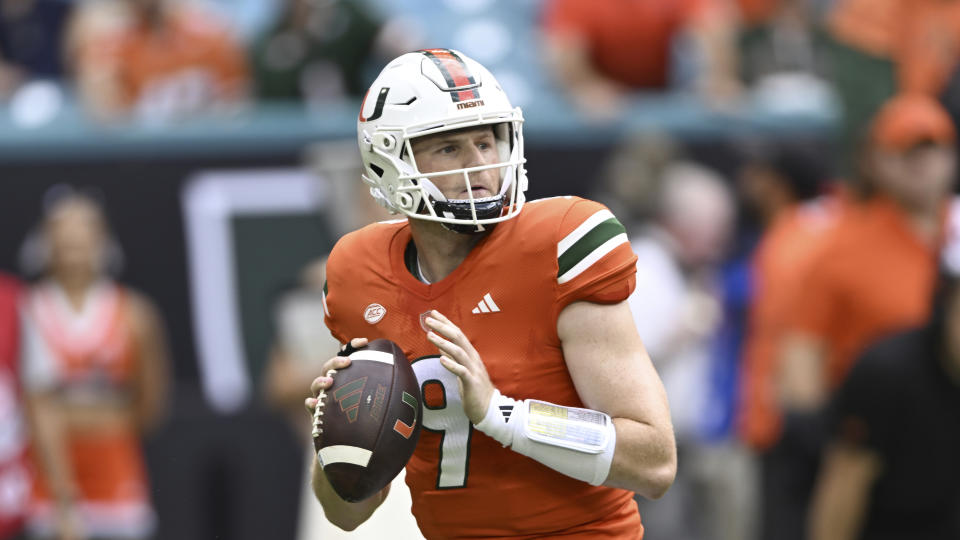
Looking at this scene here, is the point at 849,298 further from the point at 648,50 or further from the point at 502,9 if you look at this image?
the point at 502,9

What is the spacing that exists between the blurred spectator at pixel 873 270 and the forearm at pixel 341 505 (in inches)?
118

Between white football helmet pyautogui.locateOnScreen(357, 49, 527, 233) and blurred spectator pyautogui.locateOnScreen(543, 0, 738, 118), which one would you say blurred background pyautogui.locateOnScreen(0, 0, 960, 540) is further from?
white football helmet pyautogui.locateOnScreen(357, 49, 527, 233)

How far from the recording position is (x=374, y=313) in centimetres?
329

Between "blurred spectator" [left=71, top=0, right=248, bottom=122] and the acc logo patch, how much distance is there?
4558 millimetres

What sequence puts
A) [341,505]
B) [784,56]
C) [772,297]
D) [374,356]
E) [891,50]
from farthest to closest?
[784,56] → [891,50] → [772,297] → [341,505] → [374,356]

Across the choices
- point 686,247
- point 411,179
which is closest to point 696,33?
point 686,247

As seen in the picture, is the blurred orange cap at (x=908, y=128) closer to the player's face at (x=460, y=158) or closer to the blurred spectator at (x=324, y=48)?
the blurred spectator at (x=324, y=48)

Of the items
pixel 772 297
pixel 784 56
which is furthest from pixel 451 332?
pixel 784 56

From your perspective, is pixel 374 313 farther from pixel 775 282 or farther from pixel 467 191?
pixel 775 282

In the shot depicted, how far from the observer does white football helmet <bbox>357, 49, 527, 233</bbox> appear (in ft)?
10.5

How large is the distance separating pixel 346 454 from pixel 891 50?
15.8 feet

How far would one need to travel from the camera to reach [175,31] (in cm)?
780

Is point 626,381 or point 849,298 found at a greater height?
point 626,381

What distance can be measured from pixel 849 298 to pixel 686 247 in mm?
1199
